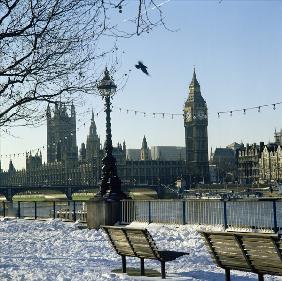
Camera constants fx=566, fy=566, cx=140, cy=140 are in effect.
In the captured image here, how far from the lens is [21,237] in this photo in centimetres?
1628

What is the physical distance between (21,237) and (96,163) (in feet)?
405

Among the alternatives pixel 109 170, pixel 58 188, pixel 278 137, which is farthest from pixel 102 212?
pixel 278 137

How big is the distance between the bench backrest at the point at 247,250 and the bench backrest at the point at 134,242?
1.23m

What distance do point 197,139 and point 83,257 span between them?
154116 millimetres

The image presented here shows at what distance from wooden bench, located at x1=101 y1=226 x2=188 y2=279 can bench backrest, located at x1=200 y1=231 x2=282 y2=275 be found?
116 centimetres

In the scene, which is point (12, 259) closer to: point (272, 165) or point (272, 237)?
point (272, 237)

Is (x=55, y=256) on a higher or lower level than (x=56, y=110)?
lower

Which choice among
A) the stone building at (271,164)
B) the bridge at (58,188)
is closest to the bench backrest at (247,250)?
the bridge at (58,188)

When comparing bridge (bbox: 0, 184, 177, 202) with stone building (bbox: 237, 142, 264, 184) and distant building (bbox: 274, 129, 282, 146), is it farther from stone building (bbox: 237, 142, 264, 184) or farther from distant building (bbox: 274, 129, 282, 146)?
distant building (bbox: 274, 129, 282, 146)

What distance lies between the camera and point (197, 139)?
539ft

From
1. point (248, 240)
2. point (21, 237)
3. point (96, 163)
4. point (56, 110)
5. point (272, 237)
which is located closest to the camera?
point (272, 237)

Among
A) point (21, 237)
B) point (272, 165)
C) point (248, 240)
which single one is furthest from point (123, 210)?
point (272, 165)

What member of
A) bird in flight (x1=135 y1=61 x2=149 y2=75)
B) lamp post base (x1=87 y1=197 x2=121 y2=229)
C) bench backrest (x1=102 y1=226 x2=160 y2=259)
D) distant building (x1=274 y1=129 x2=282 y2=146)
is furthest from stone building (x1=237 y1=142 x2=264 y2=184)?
bench backrest (x1=102 y1=226 x2=160 y2=259)

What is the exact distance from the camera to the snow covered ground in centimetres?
868
